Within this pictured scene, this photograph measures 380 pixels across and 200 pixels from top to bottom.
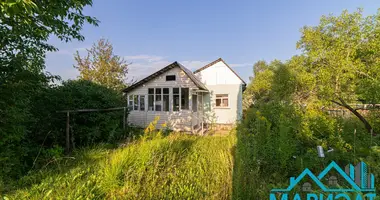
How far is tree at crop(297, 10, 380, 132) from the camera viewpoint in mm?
4188

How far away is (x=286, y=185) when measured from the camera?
2711 mm

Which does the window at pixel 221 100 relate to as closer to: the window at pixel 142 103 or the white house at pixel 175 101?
the white house at pixel 175 101

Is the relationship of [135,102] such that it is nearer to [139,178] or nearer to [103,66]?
[103,66]

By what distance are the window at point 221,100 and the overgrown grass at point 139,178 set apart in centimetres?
909

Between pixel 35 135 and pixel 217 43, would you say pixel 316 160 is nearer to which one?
pixel 35 135

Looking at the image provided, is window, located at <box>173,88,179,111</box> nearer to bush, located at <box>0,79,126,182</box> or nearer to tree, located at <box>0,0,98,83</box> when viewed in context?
bush, located at <box>0,79,126,182</box>

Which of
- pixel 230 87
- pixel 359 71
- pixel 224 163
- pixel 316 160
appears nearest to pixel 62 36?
pixel 224 163

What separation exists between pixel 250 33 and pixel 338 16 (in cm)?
544

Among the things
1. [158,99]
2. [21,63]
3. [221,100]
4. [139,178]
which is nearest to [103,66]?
[158,99]

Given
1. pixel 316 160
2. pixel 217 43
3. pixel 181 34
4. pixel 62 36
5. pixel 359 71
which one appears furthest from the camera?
pixel 217 43

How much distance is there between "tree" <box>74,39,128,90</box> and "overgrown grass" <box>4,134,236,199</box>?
42.0 feet

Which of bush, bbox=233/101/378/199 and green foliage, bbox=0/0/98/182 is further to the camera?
green foliage, bbox=0/0/98/182

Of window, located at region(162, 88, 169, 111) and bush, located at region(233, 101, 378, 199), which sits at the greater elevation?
window, located at region(162, 88, 169, 111)

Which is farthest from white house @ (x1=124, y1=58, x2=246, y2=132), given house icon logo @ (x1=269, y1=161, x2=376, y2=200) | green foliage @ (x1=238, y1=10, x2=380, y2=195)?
house icon logo @ (x1=269, y1=161, x2=376, y2=200)
